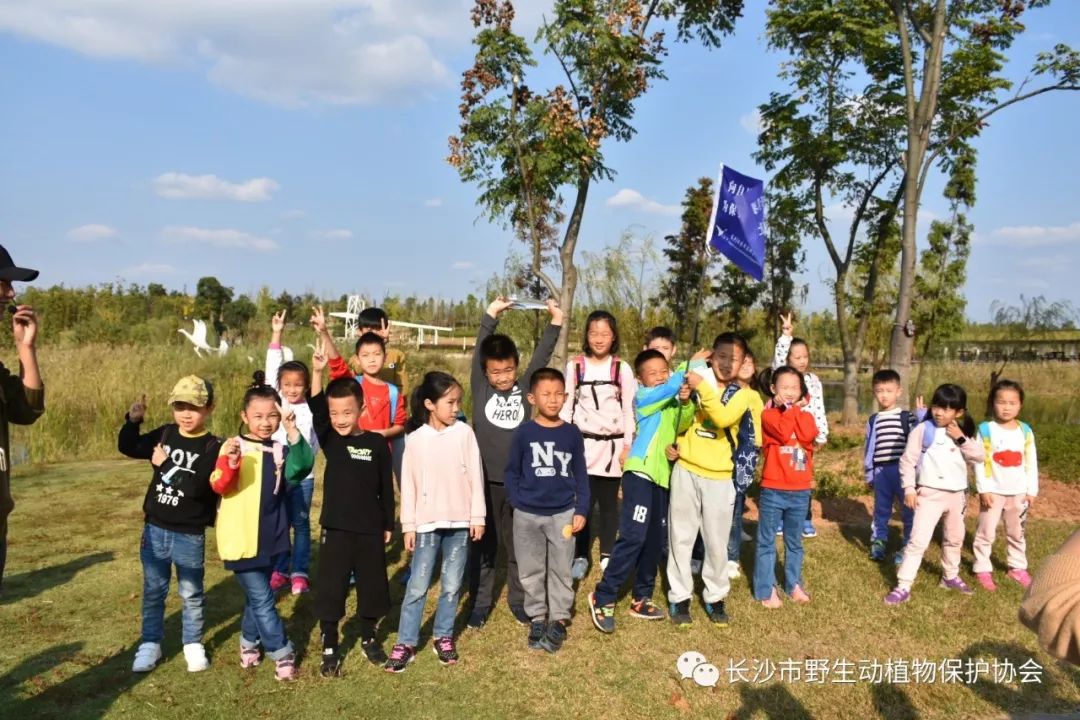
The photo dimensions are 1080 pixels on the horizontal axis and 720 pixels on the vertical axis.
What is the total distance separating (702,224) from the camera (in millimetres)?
19016

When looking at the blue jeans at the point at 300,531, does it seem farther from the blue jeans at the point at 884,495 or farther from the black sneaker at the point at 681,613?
the blue jeans at the point at 884,495

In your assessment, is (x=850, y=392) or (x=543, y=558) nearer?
(x=543, y=558)

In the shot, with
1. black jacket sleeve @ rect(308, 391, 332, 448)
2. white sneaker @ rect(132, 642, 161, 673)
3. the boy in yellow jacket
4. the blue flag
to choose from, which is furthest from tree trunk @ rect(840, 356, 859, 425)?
white sneaker @ rect(132, 642, 161, 673)

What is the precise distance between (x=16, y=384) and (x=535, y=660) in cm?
307

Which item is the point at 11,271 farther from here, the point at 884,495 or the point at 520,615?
the point at 884,495

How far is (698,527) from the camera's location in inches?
199

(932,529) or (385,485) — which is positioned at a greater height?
(385,485)

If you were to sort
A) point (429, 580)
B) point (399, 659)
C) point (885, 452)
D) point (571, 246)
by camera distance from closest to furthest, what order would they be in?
point (399, 659)
point (429, 580)
point (885, 452)
point (571, 246)

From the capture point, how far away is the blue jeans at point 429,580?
4.36m

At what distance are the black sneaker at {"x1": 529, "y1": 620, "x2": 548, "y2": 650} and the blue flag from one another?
2.62 meters

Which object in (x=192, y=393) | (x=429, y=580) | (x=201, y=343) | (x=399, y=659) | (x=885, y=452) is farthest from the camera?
(x=201, y=343)

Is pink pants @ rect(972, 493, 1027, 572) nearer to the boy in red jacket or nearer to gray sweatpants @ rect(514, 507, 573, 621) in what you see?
the boy in red jacket

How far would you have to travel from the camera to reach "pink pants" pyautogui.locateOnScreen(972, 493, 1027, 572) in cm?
575

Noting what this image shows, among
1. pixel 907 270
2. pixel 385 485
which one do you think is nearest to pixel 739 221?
pixel 385 485
